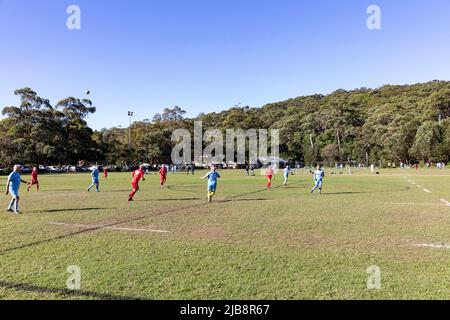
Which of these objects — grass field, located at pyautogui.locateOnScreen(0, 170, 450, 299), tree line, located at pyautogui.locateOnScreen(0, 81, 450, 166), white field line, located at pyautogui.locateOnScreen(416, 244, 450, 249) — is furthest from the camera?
tree line, located at pyautogui.locateOnScreen(0, 81, 450, 166)

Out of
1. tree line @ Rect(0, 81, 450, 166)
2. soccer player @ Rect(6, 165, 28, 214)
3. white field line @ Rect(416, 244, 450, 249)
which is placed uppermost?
tree line @ Rect(0, 81, 450, 166)

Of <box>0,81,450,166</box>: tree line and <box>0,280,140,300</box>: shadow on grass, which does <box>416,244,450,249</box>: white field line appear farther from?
<box>0,81,450,166</box>: tree line

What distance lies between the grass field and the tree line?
57178 millimetres

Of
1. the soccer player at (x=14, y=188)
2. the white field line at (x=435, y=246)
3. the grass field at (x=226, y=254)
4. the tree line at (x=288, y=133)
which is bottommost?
the white field line at (x=435, y=246)

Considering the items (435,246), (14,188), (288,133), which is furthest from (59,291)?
(288,133)

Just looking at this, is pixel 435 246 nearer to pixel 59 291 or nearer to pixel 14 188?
pixel 59 291

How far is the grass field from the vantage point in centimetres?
536

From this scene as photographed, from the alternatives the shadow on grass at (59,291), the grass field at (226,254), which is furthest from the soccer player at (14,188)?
the shadow on grass at (59,291)

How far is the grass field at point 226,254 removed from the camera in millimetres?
5363

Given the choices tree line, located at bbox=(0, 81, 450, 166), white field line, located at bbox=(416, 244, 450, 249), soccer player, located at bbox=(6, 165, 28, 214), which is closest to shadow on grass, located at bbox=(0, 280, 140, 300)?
A: white field line, located at bbox=(416, 244, 450, 249)

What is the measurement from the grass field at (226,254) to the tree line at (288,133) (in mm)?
57178

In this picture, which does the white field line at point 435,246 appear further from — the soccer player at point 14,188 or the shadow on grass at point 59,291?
the soccer player at point 14,188

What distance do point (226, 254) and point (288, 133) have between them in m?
107

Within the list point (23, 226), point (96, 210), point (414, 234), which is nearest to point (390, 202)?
point (414, 234)
